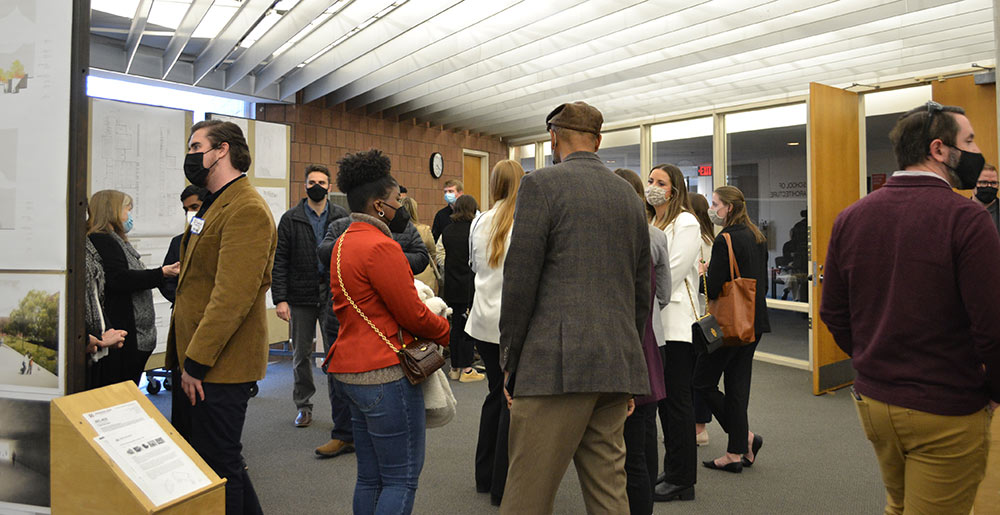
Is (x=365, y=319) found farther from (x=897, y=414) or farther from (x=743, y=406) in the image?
(x=743, y=406)

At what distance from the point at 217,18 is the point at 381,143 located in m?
3.78

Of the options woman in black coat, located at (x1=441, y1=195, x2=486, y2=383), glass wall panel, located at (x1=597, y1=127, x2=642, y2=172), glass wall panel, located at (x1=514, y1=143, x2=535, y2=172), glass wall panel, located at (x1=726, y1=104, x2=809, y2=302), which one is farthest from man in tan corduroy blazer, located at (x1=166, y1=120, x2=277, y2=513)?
glass wall panel, located at (x1=514, y1=143, x2=535, y2=172)

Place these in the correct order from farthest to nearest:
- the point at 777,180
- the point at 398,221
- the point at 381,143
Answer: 1. the point at 381,143
2. the point at 777,180
3. the point at 398,221

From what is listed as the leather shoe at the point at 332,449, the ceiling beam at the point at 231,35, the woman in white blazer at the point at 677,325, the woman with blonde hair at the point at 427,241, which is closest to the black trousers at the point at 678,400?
the woman in white blazer at the point at 677,325

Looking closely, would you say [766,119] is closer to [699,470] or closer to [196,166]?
[699,470]

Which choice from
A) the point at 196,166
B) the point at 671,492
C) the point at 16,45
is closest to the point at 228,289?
the point at 196,166

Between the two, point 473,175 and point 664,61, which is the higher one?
point 664,61

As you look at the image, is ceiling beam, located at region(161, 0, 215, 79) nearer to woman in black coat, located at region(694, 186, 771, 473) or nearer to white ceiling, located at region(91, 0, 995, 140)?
white ceiling, located at region(91, 0, 995, 140)

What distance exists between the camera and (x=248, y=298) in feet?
6.81

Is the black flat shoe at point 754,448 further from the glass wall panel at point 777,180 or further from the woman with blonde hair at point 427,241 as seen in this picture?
the glass wall panel at point 777,180

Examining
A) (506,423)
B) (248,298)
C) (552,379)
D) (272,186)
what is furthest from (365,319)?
(272,186)

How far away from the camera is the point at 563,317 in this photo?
173cm

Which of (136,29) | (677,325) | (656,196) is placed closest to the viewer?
(677,325)

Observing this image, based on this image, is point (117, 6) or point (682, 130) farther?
point (682, 130)
